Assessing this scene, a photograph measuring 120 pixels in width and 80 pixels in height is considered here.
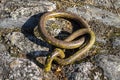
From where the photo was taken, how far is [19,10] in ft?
26.3

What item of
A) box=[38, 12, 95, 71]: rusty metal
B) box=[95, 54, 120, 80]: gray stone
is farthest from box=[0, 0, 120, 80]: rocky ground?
box=[38, 12, 95, 71]: rusty metal

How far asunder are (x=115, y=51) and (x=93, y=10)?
1.55 metres

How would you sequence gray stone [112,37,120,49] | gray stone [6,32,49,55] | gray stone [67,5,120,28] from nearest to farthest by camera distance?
1. gray stone [6,32,49,55]
2. gray stone [112,37,120,49]
3. gray stone [67,5,120,28]

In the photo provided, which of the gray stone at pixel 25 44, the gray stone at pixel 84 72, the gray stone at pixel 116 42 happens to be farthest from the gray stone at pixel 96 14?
the gray stone at pixel 84 72

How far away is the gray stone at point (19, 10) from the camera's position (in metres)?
7.78

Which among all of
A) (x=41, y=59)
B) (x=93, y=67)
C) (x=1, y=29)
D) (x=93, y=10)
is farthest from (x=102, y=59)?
(x=1, y=29)

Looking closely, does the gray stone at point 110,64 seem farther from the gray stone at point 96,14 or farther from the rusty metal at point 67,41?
the gray stone at point 96,14

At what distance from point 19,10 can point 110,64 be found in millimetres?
2599

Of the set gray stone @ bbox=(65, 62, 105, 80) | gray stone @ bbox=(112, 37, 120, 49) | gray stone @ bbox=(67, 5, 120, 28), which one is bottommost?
gray stone @ bbox=(65, 62, 105, 80)

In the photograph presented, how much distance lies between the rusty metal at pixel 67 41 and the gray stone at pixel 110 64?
16.9 inches

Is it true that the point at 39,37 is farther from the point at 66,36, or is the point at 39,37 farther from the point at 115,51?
the point at 115,51

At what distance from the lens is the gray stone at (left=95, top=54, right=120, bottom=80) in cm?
682

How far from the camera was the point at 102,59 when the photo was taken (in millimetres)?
7148

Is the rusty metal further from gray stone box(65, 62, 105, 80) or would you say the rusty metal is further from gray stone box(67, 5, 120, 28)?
gray stone box(67, 5, 120, 28)
